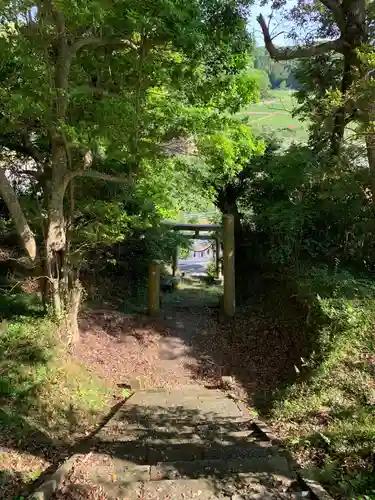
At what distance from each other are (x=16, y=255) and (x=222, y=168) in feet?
19.3

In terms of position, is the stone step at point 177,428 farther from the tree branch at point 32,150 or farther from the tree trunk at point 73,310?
the tree branch at point 32,150

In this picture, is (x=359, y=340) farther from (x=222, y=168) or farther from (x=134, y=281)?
(x=134, y=281)

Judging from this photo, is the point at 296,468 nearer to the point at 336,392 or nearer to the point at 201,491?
the point at 201,491

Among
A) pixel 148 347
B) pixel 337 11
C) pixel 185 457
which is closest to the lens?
pixel 185 457

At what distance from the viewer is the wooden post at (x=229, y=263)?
11438mm

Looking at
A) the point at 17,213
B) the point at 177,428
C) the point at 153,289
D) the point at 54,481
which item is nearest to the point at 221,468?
the point at 54,481

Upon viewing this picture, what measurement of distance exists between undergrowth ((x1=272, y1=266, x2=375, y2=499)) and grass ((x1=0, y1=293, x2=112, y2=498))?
2754 mm

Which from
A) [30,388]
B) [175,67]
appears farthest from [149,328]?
[175,67]

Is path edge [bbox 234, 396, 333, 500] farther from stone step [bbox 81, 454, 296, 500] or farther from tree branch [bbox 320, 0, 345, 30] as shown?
tree branch [bbox 320, 0, 345, 30]

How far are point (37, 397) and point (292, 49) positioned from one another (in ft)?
26.0

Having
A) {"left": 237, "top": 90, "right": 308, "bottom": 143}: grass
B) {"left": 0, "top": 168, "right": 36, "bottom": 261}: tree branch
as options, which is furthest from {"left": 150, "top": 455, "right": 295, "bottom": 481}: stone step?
{"left": 237, "top": 90, "right": 308, "bottom": 143}: grass

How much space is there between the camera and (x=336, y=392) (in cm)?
663

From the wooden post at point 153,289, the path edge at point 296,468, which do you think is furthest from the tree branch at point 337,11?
the path edge at point 296,468

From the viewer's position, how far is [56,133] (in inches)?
265
